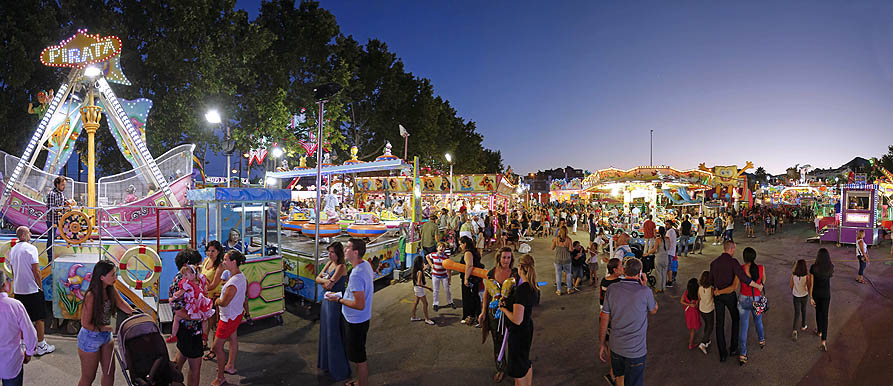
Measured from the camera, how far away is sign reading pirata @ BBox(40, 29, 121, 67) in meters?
7.90

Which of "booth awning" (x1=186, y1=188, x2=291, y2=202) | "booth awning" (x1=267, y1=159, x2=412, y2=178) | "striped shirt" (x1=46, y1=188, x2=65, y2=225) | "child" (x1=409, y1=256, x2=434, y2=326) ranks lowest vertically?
"child" (x1=409, y1=256, x2=434, y2=326)

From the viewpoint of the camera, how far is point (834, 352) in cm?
556

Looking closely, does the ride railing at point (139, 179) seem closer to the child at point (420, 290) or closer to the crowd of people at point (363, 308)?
the crowd of people at point (363, 308)

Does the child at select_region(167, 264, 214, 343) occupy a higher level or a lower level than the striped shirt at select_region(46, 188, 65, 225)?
lower

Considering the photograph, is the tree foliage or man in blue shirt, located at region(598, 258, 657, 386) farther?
the tree foliage

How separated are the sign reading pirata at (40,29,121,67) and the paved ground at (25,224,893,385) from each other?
205 inches

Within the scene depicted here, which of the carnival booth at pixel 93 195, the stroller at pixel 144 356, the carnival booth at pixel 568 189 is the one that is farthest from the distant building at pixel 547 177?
the stroller at pixel 144 356

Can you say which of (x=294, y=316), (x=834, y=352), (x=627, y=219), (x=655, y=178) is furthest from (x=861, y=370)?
(x=627, y=219)

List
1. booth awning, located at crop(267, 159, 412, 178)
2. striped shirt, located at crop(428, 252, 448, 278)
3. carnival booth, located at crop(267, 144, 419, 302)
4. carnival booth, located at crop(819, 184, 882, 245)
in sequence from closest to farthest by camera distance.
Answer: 1. striped shirt, located at crop(428, 252, 448, 278)
2. carnival booth, located at crop(267, 144, 419, 302)
3. booth awning, located at crop(267, 159, 412, 178)
4. carnival booth, located at crop(819, 184, 882, 245)

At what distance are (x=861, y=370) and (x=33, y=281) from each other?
417 inches

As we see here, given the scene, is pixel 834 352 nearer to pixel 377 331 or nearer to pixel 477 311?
pixel 477 311

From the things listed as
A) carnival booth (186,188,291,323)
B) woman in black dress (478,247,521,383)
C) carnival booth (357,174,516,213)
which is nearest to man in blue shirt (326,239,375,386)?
woman in black dress (478,247,521,383)

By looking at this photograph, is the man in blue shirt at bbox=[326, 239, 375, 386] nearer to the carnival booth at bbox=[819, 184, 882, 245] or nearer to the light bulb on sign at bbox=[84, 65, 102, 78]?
the light bulb on sign at bbox=[84, 65, 102, 78]

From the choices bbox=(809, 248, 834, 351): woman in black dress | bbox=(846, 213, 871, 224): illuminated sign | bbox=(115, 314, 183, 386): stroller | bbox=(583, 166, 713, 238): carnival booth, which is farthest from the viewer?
bbox=(583, 166, 713, 238): carnival booth
